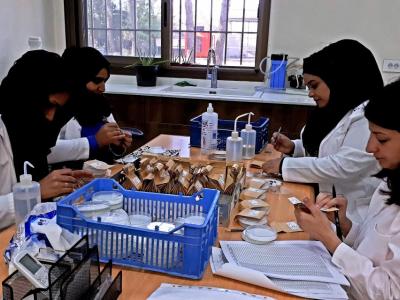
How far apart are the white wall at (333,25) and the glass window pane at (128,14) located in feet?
4.18

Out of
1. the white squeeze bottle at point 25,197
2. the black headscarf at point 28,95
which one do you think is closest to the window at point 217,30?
the black headscarf at point 28,95

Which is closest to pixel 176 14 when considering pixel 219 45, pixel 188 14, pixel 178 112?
pixel 188 14

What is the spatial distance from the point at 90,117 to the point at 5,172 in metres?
0.89

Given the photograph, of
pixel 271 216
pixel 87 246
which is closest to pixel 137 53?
pixel 271 216

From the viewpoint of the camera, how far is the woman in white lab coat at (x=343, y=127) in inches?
64.7

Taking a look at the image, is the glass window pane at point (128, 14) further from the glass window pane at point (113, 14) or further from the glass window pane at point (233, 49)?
the glass window pane at point (233, 49)

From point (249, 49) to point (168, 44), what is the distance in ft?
2.39

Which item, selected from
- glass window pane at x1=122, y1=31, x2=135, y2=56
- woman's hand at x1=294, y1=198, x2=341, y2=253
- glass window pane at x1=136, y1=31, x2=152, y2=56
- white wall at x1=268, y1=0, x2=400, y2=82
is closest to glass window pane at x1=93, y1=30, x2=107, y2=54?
glass window pane at x1=122, y1=31, x2=135, y2=56

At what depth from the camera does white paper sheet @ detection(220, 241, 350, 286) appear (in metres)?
0.98

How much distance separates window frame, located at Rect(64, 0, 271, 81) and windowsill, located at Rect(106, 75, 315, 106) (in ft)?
0.17

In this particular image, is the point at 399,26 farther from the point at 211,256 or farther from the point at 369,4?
the point at 211,256

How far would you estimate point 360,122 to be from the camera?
1.66m

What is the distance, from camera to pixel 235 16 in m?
3.43

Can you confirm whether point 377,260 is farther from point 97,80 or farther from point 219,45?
point 219,45
